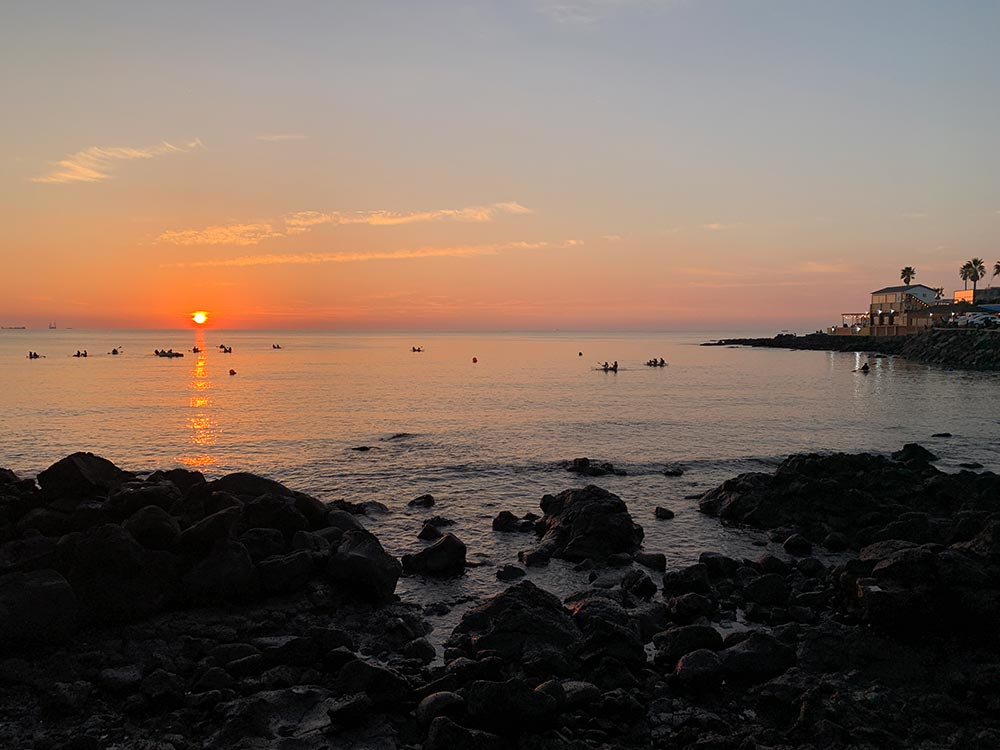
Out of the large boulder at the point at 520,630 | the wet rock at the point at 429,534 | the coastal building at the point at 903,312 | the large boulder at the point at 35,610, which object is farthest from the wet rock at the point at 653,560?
the coastal building at the point at 903,312

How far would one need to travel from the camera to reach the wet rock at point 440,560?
1708 cm

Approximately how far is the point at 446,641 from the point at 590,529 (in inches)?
286

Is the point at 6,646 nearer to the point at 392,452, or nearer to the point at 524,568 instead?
the point at 524,568

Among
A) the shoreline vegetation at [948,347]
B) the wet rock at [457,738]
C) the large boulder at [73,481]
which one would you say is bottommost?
the wet rock at [457,738]

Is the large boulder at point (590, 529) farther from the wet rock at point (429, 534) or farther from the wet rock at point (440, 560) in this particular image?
the wet rock at point (429, 534)

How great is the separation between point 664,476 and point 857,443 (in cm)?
1668

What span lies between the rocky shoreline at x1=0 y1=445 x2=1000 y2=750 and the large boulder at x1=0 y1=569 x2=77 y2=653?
0.11 ft

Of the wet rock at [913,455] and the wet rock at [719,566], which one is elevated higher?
the wet rock at [913,455]

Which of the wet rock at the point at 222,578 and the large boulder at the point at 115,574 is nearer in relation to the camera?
the large boulder at the point at 115,574

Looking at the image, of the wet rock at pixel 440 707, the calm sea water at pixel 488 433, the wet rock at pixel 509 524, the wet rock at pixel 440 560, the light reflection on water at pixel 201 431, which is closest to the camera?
the wet rock at pixel 440 707

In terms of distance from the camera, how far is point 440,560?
17172 mm

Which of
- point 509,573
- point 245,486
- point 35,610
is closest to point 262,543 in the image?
point 245,486

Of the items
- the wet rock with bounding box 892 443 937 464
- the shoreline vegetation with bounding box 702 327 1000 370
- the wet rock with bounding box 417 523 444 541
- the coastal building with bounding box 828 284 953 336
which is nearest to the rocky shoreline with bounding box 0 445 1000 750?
the wet rock with bounding box 417 523 444 541

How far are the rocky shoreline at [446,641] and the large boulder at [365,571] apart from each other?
0.06 m
